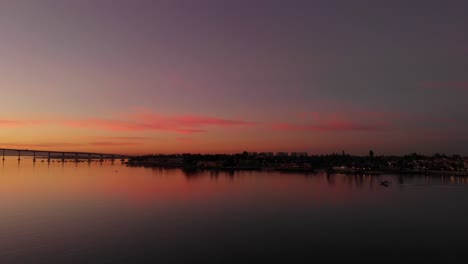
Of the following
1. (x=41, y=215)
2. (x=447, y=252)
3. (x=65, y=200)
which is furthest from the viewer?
(x=65, y=200)

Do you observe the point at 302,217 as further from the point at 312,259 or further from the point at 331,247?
the point at 312,259

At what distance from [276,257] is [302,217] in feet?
32.7

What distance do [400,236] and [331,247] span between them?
5067 mm

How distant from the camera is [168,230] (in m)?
19.2

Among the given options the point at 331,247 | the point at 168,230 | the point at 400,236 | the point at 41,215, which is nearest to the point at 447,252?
the point at 400,236

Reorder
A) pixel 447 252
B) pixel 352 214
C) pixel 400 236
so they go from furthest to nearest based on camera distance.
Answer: pixel 352 214 → pixel 400 236 → pixel 447 252

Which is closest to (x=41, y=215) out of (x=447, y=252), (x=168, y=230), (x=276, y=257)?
(x=168, y=230)

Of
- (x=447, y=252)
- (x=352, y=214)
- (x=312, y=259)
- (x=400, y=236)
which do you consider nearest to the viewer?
(x=312, y=259)

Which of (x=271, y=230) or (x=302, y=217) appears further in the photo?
(x=302, y=217)

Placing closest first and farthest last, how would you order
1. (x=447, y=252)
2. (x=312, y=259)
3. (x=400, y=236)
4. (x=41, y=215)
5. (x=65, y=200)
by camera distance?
(x=312, y=259), (x=447, y=252), (x=400, y=236), (x=41, y=215), (x=65, y=200)

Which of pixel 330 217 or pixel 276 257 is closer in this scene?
pixel 276 257

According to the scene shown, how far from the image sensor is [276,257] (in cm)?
1423

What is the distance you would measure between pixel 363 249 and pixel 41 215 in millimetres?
20724

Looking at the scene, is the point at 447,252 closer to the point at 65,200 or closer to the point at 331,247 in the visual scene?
the point at 331,247
